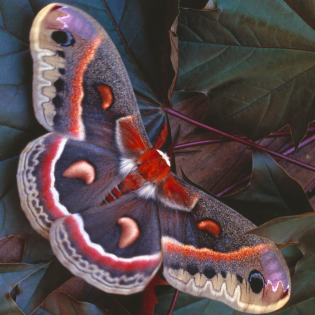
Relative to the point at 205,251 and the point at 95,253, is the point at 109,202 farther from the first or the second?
the point at 205,251

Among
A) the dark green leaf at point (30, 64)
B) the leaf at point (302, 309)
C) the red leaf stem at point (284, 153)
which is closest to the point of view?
the dark green leaf at point (30, 64)

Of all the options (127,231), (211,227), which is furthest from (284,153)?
(127,231)

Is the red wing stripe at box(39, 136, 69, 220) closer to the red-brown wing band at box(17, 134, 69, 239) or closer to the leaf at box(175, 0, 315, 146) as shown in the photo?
the red-brown wing band at box(17, 134, 69, 239)

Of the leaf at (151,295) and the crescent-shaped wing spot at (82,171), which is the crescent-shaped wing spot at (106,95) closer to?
the crescent-shaped wing spot at (82,171)

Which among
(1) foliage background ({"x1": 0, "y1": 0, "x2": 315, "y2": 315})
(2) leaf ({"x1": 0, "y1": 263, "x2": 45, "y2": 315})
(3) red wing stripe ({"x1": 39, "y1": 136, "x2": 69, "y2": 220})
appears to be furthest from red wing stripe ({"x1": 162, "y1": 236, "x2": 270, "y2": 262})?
(2) leaf ({"x1": 0, "y1": 263, "x2": 45, "y2": 315})

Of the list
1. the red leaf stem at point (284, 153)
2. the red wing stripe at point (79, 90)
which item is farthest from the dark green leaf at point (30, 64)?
the red leaf stem at point (284, 153)

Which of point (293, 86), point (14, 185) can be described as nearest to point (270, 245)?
point (293, 86)

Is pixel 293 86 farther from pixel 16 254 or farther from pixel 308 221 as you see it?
pixel 16 254
